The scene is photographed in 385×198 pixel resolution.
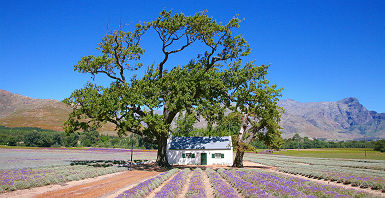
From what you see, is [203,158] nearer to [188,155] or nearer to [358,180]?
[188,155]

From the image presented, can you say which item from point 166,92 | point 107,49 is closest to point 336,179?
point 166,92

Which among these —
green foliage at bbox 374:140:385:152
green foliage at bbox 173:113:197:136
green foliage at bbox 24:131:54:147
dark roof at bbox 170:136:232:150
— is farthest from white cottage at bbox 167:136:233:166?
green foliage at bbox 374:140:385:152

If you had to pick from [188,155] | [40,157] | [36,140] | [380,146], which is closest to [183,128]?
[188,155]

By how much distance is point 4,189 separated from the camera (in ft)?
50.3

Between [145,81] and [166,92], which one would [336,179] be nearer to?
[166,92]

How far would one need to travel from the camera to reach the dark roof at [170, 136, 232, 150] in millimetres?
43344

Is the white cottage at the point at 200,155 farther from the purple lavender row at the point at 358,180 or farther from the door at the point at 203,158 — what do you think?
the purple lavender row at the point at 358,180

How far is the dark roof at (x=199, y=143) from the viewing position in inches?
1706

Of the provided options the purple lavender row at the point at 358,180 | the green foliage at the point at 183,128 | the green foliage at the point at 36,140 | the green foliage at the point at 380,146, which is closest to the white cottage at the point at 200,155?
the purple lavender row at the point at 358,180

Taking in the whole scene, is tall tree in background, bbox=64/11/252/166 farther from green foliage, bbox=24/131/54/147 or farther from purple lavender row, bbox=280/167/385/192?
green foliage, bbox=24/131/54/147

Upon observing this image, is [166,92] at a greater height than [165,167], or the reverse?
[166,92]

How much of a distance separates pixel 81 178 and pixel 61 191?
208 inches

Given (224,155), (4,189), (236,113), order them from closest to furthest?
(4,189)
(236,113)
(224,155)

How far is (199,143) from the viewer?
44.7 metres
